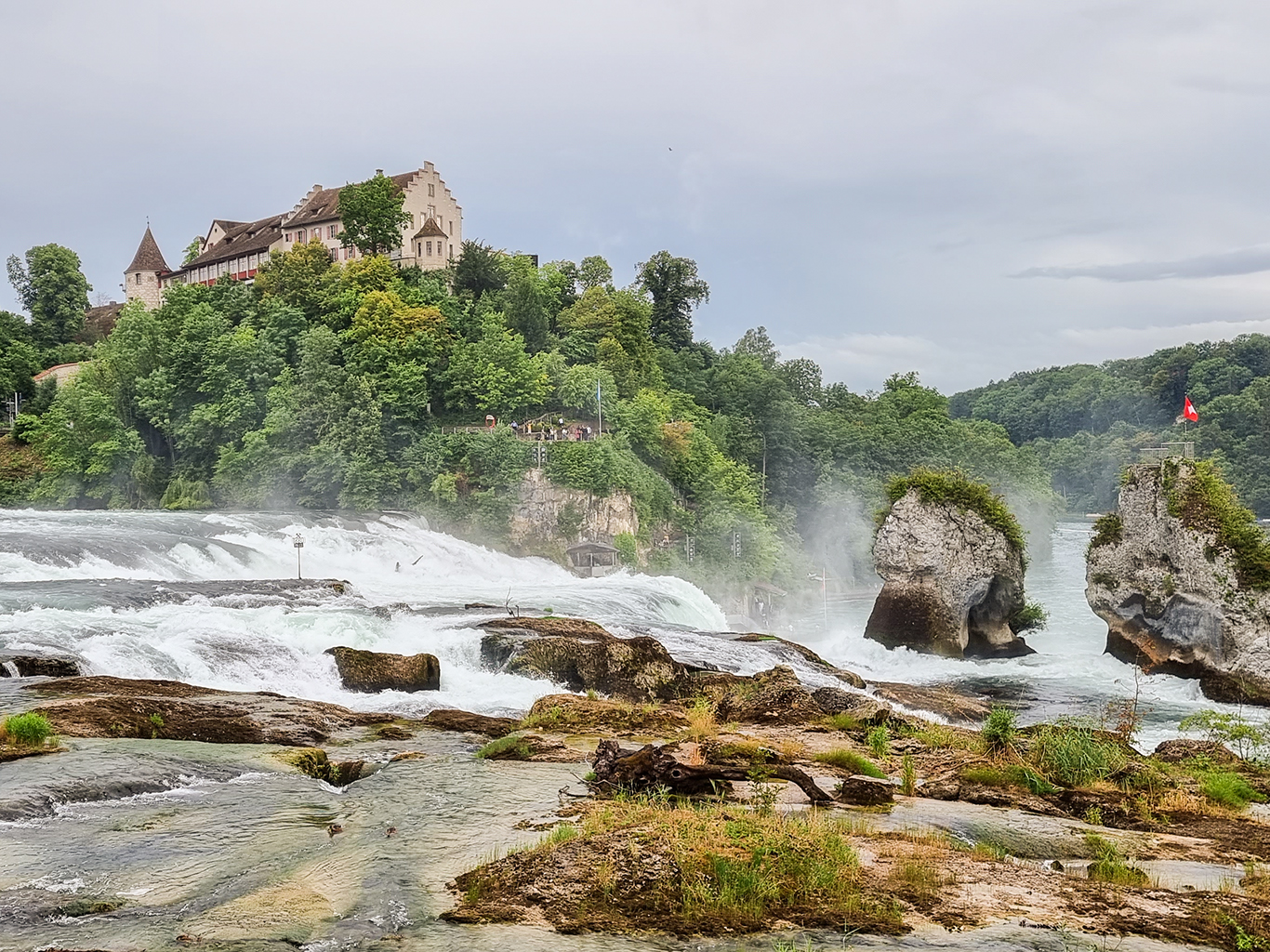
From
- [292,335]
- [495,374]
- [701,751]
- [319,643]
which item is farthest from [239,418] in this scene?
[701,751]

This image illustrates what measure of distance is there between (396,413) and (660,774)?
179 ft

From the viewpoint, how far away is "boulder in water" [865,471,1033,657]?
131 ft

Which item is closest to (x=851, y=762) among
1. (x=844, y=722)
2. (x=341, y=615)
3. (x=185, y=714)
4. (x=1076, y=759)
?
(x=1076, y=759)

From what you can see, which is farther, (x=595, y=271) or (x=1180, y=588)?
(x=595, y=271)

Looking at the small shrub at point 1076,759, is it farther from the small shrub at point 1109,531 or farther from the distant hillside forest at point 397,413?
the distant hillside forest at point 397,413

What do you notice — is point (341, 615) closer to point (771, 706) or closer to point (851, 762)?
point (771, 706)

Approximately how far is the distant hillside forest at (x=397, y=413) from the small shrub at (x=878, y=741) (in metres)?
45.0

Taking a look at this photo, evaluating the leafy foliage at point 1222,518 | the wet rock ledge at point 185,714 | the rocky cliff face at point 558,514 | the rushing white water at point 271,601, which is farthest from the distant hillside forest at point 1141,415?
the wet rock ledge at point 185,714

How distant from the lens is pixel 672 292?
106250mm

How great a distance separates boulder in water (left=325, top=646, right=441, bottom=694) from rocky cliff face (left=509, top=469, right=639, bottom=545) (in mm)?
39179

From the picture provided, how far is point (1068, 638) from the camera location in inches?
1868

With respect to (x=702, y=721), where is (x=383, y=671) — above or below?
below

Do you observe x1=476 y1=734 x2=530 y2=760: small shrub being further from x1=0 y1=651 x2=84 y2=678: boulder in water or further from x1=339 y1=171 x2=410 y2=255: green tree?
x1=339 y1=171 x2=410 y2=255: green tree

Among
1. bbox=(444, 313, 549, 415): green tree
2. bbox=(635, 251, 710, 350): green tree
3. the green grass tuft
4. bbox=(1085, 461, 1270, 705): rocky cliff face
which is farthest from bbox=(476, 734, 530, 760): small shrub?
bbox=(635, 251, 710, 350): green tree
